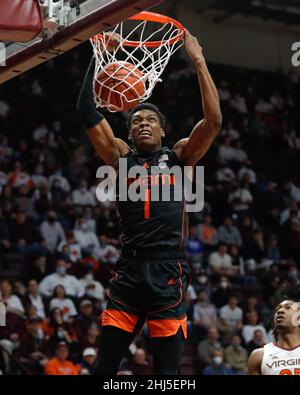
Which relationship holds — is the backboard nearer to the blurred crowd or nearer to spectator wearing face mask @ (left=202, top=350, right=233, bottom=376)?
the blurred crowd

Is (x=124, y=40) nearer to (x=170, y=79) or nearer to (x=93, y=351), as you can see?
(x=93, y=351)

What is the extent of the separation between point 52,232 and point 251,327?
11.6 ft

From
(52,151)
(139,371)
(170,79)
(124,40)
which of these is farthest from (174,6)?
(124,40)

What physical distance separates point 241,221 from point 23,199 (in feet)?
15.3

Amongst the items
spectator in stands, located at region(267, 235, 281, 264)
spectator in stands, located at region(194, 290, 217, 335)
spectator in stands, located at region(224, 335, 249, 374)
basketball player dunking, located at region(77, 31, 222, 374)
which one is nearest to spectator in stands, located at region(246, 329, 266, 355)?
spectator in stands, located at region(224, 335, 249, 374)

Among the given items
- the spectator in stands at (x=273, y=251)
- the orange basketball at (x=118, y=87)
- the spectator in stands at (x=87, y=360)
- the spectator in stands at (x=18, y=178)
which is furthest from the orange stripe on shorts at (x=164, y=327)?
the spectator in stands at (x=273, y=251)

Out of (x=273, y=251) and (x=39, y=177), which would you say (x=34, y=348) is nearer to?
(x=39, y=177)

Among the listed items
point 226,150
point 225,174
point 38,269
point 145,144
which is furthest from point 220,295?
point 145,144

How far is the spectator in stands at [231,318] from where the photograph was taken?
13.0m

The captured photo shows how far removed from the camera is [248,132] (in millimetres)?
19406

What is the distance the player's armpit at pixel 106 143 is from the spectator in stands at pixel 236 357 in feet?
24.9

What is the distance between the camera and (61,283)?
1231 centimetres

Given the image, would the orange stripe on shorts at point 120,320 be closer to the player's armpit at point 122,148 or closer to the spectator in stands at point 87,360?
the player's armpit at point 122,148

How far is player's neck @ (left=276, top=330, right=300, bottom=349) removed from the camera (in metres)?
6.17
